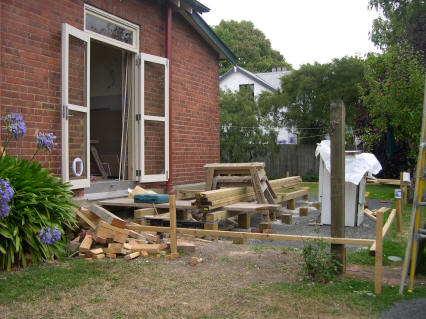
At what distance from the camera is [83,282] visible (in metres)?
4.81

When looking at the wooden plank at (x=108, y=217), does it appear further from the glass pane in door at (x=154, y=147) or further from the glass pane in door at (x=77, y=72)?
the glass pane in door at (x=154, y=147)

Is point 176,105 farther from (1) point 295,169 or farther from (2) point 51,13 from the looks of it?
(1) point 295,169

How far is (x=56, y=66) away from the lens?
7.15 meters

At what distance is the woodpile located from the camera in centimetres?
598

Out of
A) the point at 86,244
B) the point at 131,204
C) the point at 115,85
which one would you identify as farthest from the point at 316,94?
the point at 86,244

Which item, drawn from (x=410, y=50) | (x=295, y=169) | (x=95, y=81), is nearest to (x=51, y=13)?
(x=95, y=81)

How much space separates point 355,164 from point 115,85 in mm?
6068

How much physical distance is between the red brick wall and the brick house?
0.02 m

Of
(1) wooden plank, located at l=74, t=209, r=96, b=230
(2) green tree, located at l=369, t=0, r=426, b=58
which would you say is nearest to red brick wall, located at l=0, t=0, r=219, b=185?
(1) wooden plank, located at l=74, t=209, r=96, b=230

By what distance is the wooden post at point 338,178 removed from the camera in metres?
5.04

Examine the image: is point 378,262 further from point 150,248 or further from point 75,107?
point 75,107

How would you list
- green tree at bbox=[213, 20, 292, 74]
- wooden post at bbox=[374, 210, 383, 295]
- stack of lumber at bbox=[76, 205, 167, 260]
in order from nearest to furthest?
wooden post at bbox=[374, 210, 383, 295]
stack of lumber at bbox=[76, 205, 167, 260]
green tree at bbox=[213, 20, 292, 74]

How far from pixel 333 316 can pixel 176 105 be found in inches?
277

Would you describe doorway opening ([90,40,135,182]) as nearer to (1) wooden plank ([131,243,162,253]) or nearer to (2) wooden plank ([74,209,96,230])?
(2) wooden plank ([74,209,96,230])
